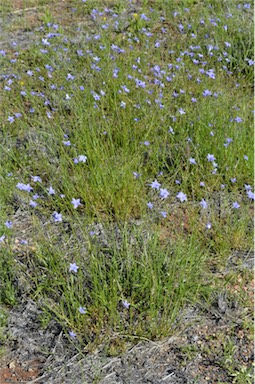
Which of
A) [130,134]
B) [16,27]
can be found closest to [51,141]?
[130,134]

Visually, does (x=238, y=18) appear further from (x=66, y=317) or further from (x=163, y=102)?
(x=66, y=317)

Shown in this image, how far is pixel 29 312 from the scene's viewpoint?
271 centimetres

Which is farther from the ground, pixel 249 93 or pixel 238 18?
pixel 238 18

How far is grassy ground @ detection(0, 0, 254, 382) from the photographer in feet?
8.87

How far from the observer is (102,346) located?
101 inches

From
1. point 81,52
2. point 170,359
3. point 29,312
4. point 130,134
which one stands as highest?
point 81,52

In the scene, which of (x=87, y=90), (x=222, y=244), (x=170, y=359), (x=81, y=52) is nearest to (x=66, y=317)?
(x=170, y=359)

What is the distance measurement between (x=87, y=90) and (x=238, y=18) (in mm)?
2254

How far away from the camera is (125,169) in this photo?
10.7ft

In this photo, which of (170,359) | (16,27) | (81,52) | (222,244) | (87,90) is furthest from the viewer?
(16,27)

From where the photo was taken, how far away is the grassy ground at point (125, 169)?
2.71m

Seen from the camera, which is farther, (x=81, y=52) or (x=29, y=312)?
(x=81, y=52)

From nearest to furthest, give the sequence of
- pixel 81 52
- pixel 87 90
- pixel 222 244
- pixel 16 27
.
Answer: pixel 222 244 → pixel 87 90 → pixel 81 52 → pixel 16 27

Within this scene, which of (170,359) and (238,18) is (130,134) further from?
(238,18)
